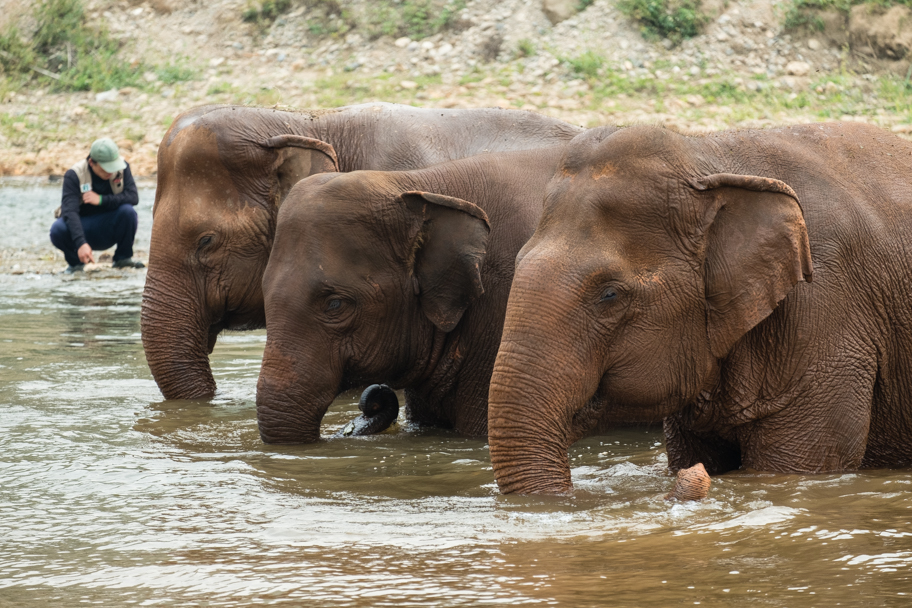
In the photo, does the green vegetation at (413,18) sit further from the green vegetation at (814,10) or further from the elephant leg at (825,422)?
the elephant leg at (825,422)

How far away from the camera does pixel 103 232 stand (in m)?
14.9

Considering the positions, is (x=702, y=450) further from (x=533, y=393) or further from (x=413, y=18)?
(x=413, y=18)

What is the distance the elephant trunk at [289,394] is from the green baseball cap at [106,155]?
7866 millimetres

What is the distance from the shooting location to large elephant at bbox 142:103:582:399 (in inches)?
308

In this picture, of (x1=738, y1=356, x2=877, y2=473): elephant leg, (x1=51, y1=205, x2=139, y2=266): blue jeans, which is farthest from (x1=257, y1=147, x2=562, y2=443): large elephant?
(x1=51, y1=205, x2=139, y2=266): blue jeans

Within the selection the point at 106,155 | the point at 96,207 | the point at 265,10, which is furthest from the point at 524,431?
the point at 265,10

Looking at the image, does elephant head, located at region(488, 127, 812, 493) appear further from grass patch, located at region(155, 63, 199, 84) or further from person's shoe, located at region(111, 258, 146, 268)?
grass patch, located at region(155, 63, 199, 84)

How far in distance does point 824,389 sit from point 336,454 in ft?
8.34

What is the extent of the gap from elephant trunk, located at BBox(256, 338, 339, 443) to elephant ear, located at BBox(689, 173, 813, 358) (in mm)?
2266

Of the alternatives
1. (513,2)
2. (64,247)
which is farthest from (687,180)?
(513,2)

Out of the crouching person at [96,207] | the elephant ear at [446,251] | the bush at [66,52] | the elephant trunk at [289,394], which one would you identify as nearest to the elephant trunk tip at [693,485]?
the elephant ear at [446,251]

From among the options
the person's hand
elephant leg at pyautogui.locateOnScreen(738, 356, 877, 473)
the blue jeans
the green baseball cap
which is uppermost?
the green baseball cap

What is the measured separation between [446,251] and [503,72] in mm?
14606

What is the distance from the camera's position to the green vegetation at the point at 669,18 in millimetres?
21219
